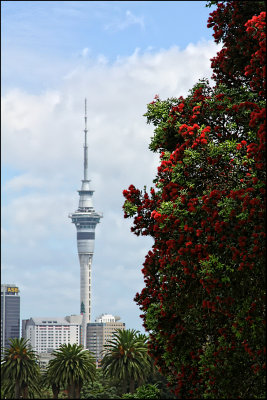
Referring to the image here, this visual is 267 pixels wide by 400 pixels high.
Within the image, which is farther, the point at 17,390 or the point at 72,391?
the point at 17,390

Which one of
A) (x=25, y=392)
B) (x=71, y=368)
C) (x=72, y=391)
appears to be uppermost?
(x=71, y=368)

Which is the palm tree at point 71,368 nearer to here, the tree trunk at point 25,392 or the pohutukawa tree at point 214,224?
the tree trunk at point 25,392

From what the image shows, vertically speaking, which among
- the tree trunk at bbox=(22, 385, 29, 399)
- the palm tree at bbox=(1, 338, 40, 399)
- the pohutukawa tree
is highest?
the pohutukawa tree

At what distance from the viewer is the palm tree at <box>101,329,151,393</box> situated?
7825cm

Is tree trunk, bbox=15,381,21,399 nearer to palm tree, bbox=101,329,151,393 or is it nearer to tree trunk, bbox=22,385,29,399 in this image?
tree trunk, bbox=22,385,29,399

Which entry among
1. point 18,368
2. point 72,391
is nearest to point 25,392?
point 18,368

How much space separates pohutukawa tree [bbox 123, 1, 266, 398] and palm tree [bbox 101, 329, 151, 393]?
194 feet

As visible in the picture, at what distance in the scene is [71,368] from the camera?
80062mm

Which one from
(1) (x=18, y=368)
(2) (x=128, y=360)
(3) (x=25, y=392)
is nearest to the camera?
(2) (x=128, y=360)

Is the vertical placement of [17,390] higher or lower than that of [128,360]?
lower

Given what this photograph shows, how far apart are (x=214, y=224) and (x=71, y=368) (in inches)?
2626

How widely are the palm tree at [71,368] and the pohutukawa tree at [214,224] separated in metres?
61.5

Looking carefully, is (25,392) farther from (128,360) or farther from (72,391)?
(128,360)

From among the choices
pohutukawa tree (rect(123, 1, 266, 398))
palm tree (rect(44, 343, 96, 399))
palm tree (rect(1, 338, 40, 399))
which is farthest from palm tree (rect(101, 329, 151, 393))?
pohutukawa tree (rect(123, 1, 266, 398))
